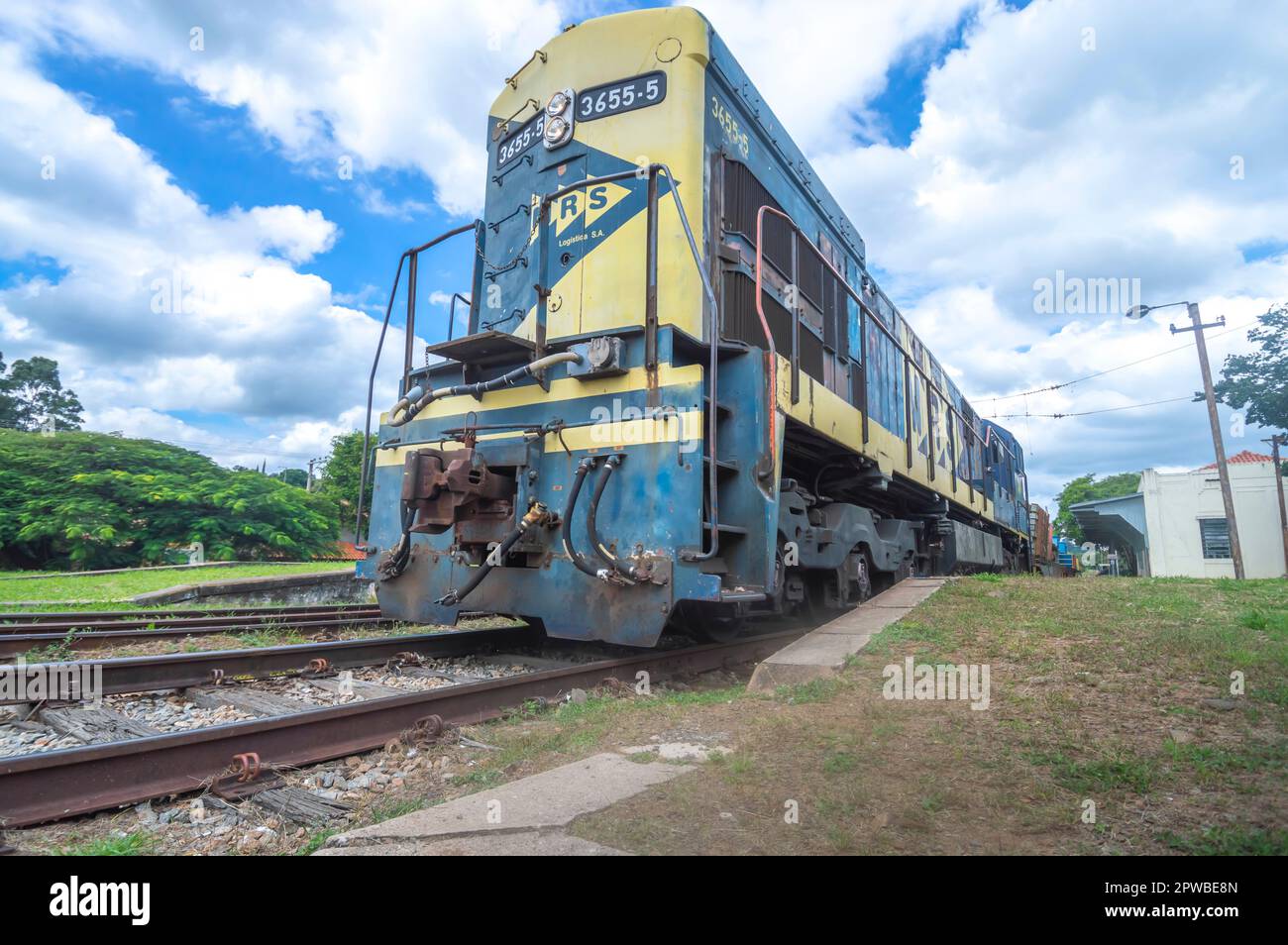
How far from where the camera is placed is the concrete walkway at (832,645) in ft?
13.6

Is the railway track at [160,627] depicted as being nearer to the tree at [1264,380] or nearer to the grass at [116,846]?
the grass at [116,846]

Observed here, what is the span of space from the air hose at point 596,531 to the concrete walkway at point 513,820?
4.86 ft

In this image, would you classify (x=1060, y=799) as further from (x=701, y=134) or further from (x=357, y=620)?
(x=357, y=620)

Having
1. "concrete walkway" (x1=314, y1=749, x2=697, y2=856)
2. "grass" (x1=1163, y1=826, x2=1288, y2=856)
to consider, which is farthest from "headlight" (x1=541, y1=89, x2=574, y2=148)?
"grass" (x1=1163, y1=826, x2=1288, y2=856)

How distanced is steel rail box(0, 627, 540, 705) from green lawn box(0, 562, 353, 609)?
5.51 meters

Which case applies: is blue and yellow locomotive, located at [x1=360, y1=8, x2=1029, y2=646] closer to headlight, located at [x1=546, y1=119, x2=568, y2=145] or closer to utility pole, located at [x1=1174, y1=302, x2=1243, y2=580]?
headlight, located at [x1=546, y1=119, x2=568, y2=145]

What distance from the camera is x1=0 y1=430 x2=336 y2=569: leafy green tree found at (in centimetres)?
1669

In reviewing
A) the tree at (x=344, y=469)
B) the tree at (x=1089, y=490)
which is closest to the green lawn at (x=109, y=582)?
the tree at (x=344, y=469)

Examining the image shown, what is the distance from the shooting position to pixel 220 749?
2885 millimetres

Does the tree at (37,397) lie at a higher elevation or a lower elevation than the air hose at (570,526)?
higher

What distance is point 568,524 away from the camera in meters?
4.40

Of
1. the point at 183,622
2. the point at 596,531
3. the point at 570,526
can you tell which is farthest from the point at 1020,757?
the point at 183,622

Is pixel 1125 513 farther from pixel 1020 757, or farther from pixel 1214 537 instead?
pixel 1020 757
